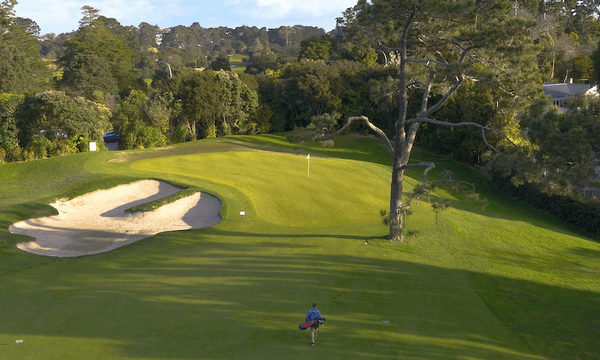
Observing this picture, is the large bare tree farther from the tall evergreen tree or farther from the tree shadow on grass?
the tall evergreen tree

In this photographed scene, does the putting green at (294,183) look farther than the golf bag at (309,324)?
Yes

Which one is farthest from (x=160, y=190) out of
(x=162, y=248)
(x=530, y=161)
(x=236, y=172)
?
(x=530, y=161)

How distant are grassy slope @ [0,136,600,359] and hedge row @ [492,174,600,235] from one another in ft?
7.45

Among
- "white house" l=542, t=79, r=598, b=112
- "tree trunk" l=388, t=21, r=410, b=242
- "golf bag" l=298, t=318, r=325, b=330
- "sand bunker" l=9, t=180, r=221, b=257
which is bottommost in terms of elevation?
"sand bunker" l=9, t=180, r=221, b=257

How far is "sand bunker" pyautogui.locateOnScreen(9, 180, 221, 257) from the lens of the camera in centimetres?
2033

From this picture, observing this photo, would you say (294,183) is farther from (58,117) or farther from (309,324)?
(58,117)

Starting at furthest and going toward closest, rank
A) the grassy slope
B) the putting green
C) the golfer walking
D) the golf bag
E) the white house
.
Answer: the white house → the putting green → the grassy slope → the golfer walking → the golf bag

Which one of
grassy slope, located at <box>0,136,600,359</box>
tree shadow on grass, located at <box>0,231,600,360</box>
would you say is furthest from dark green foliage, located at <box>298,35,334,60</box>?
tree shadow on grass, located at <box>0,231,600,360</box>

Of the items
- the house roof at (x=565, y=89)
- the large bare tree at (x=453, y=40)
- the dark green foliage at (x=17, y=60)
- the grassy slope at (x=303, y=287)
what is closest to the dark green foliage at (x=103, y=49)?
the dark green foliage at (x=17, y=60)

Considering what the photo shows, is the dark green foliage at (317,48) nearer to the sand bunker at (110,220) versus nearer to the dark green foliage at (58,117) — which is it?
the dark green foliage at (58,117)

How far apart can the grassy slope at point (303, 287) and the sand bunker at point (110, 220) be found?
1073 mm

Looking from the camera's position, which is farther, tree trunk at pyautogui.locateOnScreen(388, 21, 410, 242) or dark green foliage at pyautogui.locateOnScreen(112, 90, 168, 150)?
dark green foliage at pyautogui.locateOnScreen(112, 90, 168, 150)

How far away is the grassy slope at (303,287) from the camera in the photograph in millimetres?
11031

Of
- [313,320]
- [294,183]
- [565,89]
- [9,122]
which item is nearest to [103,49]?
[9,122]
